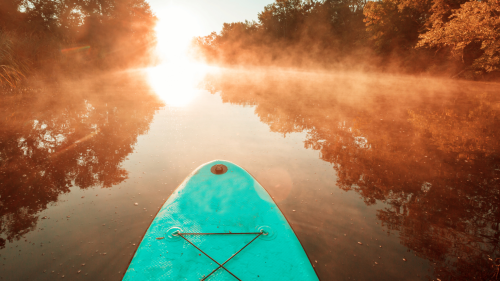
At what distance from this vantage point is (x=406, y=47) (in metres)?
20.8

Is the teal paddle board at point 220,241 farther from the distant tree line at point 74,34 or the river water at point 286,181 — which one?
the distant tree line at point 74,34

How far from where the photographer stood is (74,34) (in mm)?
21578

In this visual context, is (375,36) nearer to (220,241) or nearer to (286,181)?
(286,181)

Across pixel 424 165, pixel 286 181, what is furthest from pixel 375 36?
pixel 286 181

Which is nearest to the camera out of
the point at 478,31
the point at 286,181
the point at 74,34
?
the point at 286,181

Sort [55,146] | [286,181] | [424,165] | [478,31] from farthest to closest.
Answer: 1. [478,31]
2. [55,146]
3. [424,165]
4. [286,181]

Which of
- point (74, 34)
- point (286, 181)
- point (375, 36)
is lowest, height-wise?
point (286, 181)

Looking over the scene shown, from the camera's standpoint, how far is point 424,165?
4473 mm

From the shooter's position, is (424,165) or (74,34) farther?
(74,34)

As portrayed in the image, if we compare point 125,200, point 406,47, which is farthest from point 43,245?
point 406,47

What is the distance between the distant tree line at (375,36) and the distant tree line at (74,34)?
18.0 meters

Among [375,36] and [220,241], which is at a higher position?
[375,36]

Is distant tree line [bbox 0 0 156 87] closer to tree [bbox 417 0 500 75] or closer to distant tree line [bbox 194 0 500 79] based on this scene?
distant tree line [bbox 194 0 500 79]

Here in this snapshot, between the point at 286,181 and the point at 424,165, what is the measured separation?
2859 millimetres
